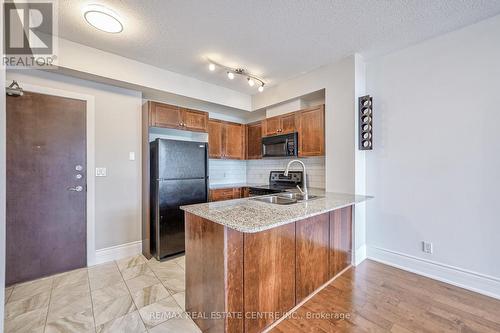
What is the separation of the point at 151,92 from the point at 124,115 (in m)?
0.51

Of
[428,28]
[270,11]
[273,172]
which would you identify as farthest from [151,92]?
[428,28]

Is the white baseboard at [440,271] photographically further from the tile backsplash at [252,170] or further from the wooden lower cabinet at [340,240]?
the tile backsplash at [252,170]

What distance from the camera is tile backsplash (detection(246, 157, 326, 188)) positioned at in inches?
137

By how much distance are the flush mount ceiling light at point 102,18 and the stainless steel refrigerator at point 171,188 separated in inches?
49.8

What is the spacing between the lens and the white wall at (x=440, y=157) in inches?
81.0

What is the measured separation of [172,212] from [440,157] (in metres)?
3.28

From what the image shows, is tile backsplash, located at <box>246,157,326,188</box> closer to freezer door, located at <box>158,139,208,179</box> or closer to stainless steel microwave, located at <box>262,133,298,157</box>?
stainless steel microwave, located at <box>262,133,298,157</box>

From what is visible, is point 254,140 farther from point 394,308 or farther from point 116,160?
point 394,308

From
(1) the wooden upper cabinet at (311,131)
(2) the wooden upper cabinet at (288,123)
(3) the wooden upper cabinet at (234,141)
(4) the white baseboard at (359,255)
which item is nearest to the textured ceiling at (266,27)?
(1) the wooden upper cabinet at (311,131)

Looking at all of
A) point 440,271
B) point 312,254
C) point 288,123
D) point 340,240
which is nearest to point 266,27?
point 288,123

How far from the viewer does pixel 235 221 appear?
1339 mm

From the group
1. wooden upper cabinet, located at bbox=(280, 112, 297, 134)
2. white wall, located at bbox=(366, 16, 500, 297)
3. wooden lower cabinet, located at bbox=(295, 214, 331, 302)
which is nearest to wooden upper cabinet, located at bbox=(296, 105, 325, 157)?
wooden upper cabinet, located at bbox=(280, 112, 297, 134)

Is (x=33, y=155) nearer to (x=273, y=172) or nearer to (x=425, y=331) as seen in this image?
(x=273, y=172)

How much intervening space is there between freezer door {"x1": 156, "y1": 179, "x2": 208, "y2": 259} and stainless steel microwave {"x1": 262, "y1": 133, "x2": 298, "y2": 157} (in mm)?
1403
